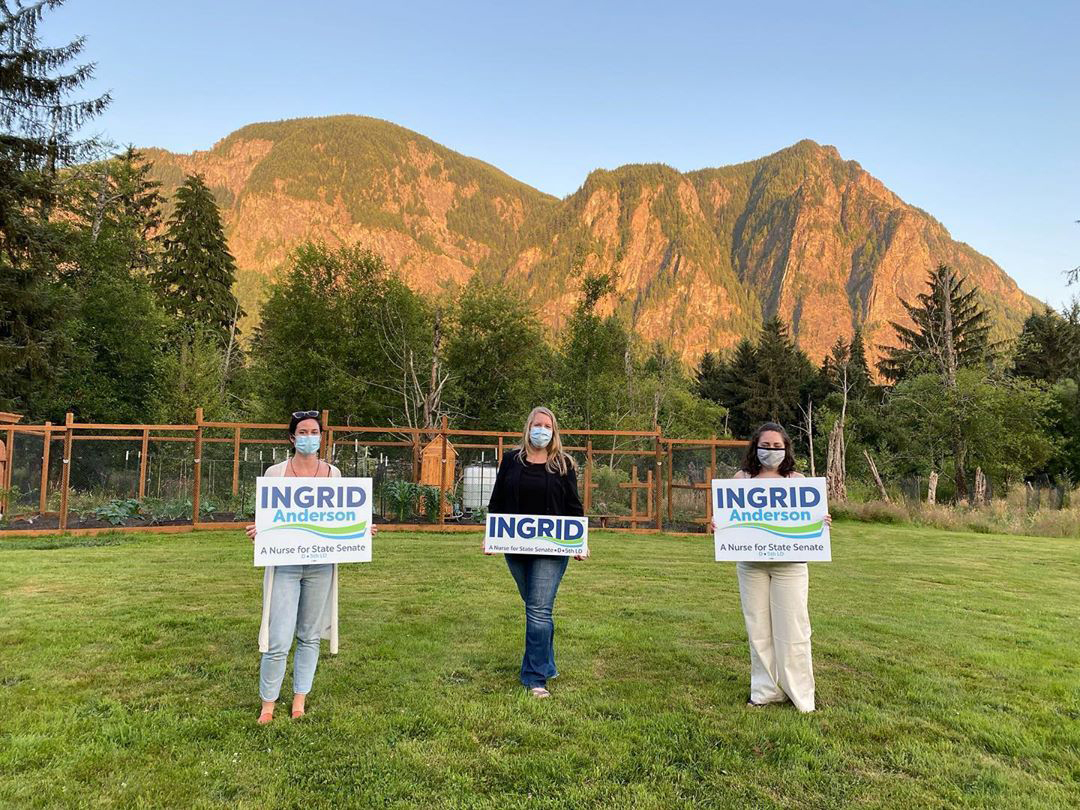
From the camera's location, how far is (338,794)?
11.0ft

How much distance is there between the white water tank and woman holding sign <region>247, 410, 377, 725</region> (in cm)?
1322

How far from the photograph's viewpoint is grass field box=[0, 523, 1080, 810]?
3.44m

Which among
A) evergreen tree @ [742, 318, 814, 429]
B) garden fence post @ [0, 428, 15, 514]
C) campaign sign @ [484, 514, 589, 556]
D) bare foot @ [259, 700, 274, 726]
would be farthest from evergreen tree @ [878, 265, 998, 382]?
garden fence post @ [0, 428, 15, 514]

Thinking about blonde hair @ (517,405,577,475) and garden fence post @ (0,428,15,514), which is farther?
garden fence post @ (0,428,15,514)

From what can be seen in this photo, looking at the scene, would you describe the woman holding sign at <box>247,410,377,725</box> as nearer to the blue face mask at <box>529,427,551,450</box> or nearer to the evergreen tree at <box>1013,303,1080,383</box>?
the blue face mask at <box>529,427,551,450</box>

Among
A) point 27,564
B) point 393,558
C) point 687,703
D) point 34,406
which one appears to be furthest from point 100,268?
point 687,703

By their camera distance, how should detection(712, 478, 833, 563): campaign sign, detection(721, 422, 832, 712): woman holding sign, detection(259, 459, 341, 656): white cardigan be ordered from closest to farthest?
detection(259, 459, 341, 656): white cardigan → detection(721, 422, 832, 712): woman holding sign → detection(712, 478, 833, 563): campaign sign

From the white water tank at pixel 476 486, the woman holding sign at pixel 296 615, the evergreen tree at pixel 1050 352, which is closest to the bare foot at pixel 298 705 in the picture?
the woman holding sign at pixel 296 615

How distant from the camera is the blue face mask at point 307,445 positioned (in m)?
4.52

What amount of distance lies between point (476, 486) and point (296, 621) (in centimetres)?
1368

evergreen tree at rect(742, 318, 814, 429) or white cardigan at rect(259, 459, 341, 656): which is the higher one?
evergreen tree at rect(742, 318, 814, 429)

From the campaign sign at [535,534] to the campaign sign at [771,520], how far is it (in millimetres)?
998

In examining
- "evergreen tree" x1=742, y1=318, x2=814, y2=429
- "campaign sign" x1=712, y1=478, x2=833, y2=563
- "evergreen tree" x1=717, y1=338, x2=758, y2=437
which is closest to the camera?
"campaign sign" x1=712, y1=478, x2=833, y2=563

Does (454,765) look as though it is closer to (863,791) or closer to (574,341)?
(863,791)
